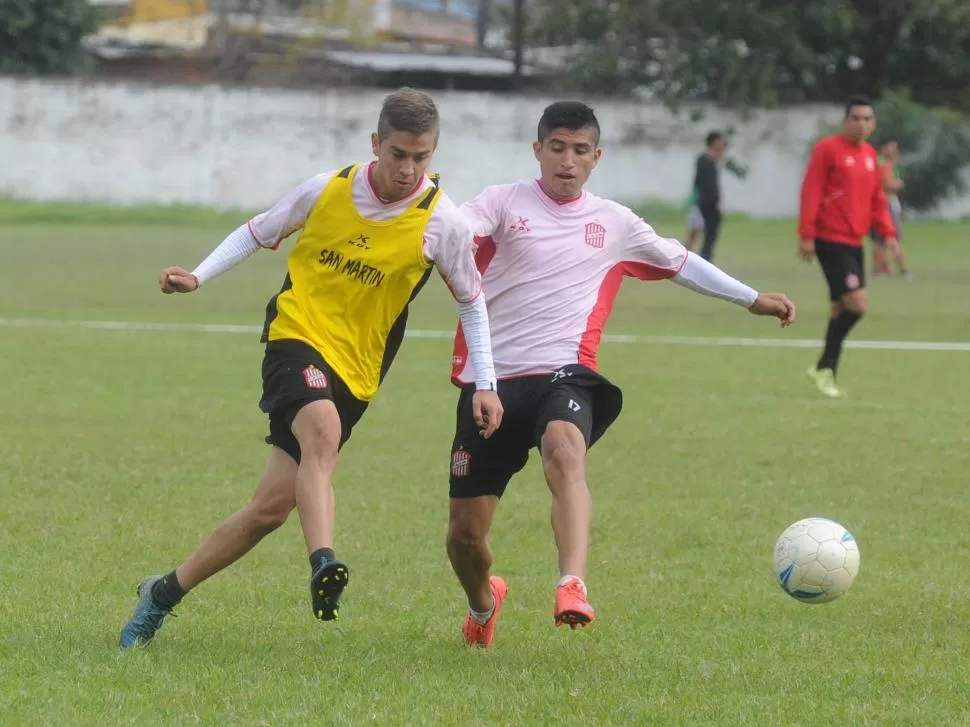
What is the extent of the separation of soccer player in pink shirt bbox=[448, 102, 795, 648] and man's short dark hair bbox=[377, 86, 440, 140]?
0.62 metres

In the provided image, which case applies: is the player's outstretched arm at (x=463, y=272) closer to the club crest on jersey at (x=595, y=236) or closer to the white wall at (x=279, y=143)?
the club crest on jersey at (x=595, y=236)

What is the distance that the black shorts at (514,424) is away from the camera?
19.0ft

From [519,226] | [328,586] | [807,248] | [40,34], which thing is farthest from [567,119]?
[40,34]

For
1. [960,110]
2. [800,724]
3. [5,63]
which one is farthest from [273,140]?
[800,724]

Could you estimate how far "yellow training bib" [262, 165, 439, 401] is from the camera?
5.54 m

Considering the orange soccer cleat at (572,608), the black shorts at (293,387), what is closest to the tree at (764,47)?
the black shorts at (293,387)

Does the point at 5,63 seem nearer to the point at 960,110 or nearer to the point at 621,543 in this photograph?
the point at 960,110

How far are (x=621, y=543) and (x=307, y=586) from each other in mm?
1677

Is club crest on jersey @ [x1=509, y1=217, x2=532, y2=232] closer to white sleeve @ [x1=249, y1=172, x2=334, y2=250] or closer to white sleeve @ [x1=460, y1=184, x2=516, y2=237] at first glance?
white sleeve @ [x1=460, y1=184, x2=516, y2=237]

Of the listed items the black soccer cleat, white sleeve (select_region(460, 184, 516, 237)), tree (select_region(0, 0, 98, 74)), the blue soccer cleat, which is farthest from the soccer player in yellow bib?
tree (select_region(0, 0, 98, 74))

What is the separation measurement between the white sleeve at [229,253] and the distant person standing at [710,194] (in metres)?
20.3

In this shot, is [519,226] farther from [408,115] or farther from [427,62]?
[427,62]

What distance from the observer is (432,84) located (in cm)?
5091

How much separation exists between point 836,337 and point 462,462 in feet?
25.9
